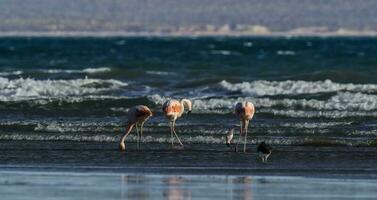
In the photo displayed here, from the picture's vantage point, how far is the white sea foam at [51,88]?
101 ft

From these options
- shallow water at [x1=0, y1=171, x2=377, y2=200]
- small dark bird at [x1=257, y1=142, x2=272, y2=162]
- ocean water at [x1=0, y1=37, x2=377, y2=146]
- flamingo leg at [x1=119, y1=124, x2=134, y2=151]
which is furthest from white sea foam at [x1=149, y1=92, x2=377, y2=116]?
shallow water at [x1=0, y1=171, x2=377, y2=200]

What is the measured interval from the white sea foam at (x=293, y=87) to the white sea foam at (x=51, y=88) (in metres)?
3.33

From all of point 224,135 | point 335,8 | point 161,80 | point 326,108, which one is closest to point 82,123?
point 224,135

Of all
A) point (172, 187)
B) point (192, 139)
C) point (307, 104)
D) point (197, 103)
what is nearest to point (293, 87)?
point (307, 104)

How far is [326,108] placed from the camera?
85.5ft

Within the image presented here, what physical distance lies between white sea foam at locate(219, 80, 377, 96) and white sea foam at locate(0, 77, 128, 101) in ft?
10.9

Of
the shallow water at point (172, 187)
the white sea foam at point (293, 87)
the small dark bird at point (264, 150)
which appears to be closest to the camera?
the shallow water at point (172, 187)

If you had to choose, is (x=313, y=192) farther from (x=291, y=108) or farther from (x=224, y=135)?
(x=291, y=108)

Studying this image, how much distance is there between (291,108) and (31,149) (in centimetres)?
796

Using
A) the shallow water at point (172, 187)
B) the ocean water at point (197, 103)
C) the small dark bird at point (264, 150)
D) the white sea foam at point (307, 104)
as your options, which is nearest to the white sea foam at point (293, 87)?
the ocean water at point (197, 103)

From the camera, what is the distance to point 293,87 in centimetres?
3212

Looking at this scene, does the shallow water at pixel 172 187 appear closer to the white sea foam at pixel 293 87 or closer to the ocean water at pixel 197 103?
the ocean water at pixel 197 103

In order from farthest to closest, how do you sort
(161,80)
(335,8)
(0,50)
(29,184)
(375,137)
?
(335,8)
(0,50)
(161,80)
(375,137)
(29,184)

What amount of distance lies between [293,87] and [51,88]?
6121 mm
